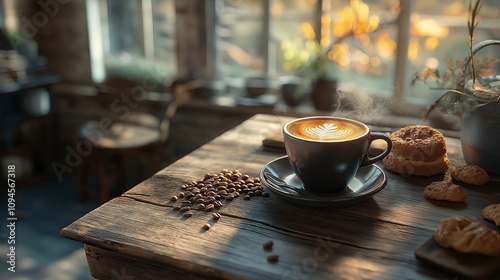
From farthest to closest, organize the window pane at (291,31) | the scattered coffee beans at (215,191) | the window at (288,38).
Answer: the window pane at (291,31), the window at (288,38), the scattered coffee beans at (215,191)

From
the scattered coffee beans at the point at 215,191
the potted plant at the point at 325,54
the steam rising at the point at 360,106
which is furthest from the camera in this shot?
the potted plant at the point at 325,54

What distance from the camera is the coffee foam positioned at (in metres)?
1.12

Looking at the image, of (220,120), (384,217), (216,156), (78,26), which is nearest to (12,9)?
(78,26)

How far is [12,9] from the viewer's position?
12.2 feet

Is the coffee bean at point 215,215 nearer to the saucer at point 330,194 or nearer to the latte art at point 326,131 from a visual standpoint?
the saucer at point 330,194

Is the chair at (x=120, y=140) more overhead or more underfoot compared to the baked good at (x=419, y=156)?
more underfoot

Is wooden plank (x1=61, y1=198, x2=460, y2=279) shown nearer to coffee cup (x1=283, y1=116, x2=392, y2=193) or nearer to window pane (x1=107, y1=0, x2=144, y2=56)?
coffee cup (x1=283, y1=116, x2=392, y2=193)

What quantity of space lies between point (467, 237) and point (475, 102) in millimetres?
416

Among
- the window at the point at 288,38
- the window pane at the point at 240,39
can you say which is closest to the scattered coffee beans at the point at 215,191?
the window at the point at 288,38

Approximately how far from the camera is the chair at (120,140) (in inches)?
125

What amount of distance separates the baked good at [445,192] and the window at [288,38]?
1819 millimetres

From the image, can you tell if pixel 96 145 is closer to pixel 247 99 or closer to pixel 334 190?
pixel 247 99

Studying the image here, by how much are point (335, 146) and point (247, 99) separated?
2257 millimetres

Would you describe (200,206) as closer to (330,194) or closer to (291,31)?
(330,194)
